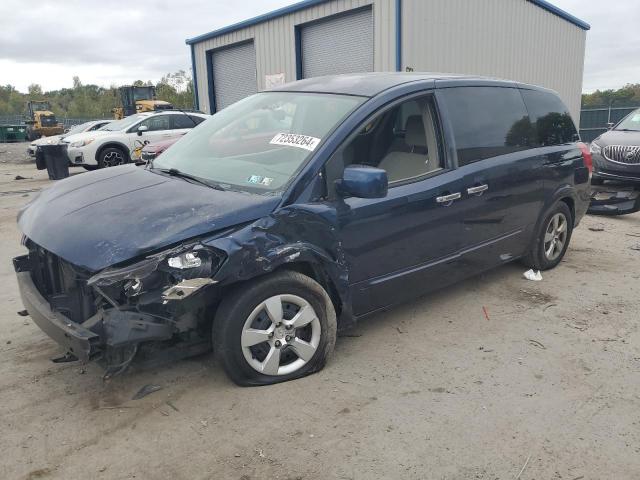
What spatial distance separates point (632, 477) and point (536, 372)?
983mm

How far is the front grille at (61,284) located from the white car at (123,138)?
11133 mm

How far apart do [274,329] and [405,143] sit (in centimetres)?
176

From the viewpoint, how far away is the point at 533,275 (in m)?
5.13

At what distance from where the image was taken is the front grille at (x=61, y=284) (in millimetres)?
2832

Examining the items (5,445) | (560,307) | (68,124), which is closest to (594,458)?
(560,307)

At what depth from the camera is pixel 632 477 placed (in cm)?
241

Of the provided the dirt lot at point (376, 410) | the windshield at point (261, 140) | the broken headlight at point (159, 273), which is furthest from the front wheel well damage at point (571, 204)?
the broken headlight at point (159, 273)

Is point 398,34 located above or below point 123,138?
above

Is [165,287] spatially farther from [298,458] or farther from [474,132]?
[474,132]

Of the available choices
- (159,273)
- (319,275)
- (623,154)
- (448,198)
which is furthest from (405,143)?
(623,154)

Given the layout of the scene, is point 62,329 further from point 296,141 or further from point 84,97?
point 84,97

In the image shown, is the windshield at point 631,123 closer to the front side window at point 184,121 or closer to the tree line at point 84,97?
the front side window at point 184,121

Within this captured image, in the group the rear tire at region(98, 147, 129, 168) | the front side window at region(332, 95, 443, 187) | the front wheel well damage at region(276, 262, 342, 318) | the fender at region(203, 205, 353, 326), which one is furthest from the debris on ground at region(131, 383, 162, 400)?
the rear tire at region(98, 147, 129, 168)

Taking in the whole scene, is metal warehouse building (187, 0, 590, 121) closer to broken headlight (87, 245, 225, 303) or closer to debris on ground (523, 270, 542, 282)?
debris on ground (523, 270, 542, 282)
